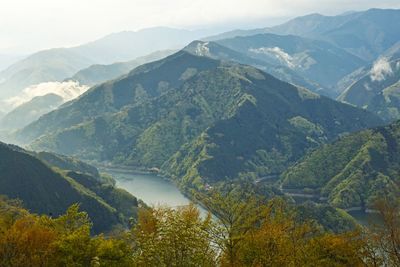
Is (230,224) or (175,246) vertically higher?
(175,246)

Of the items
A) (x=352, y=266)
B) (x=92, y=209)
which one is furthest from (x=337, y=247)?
(x=92, y=209)

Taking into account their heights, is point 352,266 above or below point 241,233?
below

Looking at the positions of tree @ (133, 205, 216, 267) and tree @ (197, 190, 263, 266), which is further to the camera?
tree @ (197, 190, 263, 266)

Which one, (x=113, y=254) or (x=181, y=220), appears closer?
(x=181, y=220)

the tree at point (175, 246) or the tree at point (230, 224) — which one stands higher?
the tree at point (175, 246)

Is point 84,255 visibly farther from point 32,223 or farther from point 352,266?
point 352,266

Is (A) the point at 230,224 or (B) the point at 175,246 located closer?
(B) the point at 175,246

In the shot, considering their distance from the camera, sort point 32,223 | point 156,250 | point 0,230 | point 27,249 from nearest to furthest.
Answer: point 156,250 < point 27,249 < point 0,230 < point 32,223

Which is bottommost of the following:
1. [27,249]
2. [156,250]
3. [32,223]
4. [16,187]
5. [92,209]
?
[92,209]

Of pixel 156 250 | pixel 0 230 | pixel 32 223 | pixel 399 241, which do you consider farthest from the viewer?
pixel 32 223

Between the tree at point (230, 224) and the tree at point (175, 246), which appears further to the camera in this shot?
the tree at point (230, 224)

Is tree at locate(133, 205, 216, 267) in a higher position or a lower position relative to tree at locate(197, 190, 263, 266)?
higher
